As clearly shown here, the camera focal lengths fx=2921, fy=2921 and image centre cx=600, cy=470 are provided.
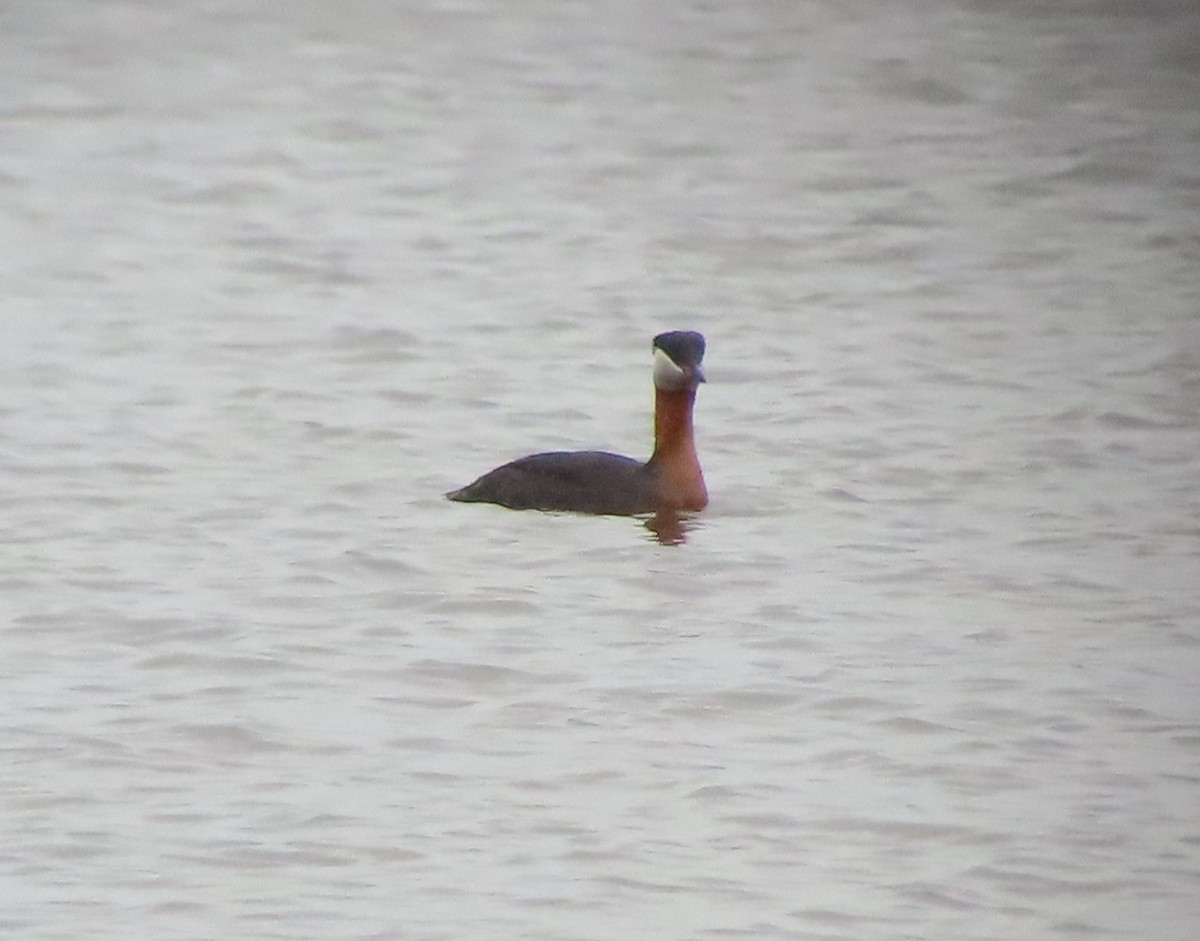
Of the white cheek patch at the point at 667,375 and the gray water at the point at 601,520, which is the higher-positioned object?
the white cheek patch at the point at 667,375

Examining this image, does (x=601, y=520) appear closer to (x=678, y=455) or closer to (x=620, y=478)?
(x=620, y=478)

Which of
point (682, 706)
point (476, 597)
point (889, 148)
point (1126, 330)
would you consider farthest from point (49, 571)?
point (889, 148)

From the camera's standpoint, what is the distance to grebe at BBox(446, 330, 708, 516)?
1102 centimetres

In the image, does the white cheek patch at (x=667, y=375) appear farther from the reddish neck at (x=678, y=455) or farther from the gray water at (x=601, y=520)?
the gray water at (x=601, y=520)

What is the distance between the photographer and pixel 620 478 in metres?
11.1

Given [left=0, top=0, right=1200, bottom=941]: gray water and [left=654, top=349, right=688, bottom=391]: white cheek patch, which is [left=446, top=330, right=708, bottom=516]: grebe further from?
[left=0, top=0, right=1200, bottom=941]: gray water

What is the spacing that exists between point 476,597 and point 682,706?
57.8 inches

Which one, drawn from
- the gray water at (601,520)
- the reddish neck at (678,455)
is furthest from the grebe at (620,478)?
the gray water at (601,520)

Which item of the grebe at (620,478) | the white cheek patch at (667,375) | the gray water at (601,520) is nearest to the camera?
the gray water at (601,520)

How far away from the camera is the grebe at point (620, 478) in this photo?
11016 mm

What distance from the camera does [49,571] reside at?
393 inches

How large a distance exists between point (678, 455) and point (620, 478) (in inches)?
9.8

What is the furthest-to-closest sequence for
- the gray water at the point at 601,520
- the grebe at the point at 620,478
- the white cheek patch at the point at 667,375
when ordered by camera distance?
the white cheek patch at the point at 667,375
the grebe at the point at 620,478
the gray water at the point at 601,520

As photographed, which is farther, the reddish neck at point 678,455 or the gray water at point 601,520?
the reddish neck at point 678,455
